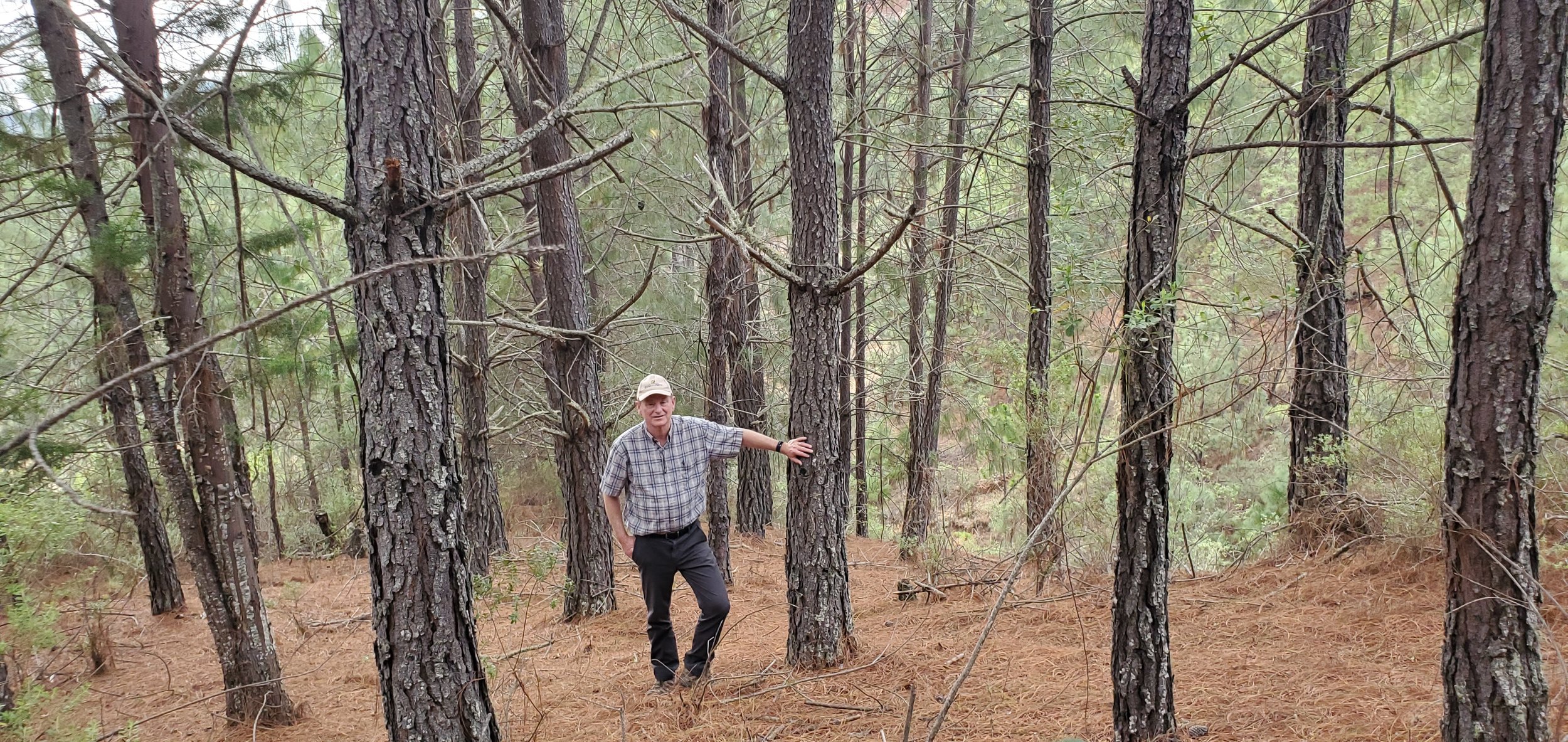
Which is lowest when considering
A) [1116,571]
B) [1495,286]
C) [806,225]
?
[1116,571]

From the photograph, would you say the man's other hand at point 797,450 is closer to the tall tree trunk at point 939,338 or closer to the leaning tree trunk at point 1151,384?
the leaning tree trunk at point 1151,384

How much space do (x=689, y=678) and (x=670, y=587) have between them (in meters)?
0.53

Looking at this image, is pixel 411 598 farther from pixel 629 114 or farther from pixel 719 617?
pixel 629 114

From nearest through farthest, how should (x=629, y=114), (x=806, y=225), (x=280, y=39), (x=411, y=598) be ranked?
(x=411, y=598) → (x=806, y=225) → (x=280, y=39) → (x=629, y=114)

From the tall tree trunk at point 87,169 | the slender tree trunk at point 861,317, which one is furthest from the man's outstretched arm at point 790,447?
the slender tree trunk at point 861,317

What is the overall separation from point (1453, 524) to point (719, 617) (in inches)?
134

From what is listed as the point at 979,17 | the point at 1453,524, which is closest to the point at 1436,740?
the point at 1453,524

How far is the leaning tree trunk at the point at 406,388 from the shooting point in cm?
307

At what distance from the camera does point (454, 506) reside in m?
3.27

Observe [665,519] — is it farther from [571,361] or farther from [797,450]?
[571,361]

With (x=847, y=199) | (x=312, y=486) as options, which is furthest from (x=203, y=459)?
(x=312, y=486)

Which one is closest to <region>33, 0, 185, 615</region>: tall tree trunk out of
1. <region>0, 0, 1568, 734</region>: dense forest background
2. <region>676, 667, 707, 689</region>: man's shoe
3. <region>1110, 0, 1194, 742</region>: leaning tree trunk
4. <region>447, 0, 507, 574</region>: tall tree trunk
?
<region>0, 0, 1568, 734</region>: dense forest background

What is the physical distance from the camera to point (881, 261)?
7.63 m

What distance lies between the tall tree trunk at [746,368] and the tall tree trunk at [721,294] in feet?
0.36
